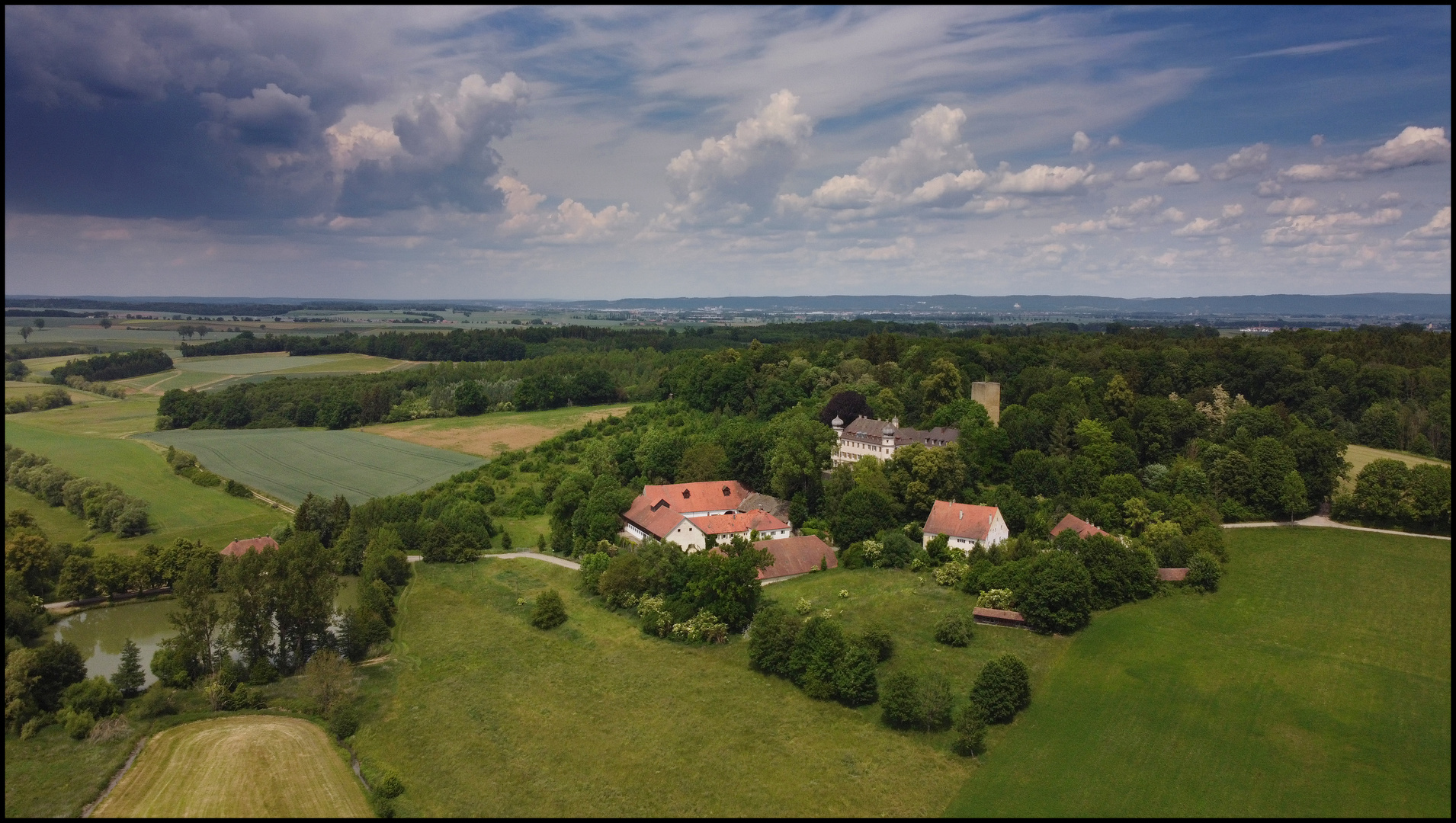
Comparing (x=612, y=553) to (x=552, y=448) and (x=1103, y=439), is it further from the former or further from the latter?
(x=1103, y=439)

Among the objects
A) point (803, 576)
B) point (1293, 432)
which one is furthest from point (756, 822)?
point (1293, 432)

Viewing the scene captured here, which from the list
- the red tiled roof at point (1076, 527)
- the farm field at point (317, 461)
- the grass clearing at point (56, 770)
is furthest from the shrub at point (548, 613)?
the red tiled roof at point (1076, 527)

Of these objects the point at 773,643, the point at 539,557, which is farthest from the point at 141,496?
the point at 773,643

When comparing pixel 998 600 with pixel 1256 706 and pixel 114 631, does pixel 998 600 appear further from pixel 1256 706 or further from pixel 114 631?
pixel 114 631

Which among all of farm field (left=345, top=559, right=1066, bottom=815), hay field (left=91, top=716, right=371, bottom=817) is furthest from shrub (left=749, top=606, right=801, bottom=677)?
hay field (left=91, top=716, right=371, bottom=817)

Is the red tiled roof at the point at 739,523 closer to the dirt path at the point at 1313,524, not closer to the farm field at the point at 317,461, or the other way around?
the dirt path at the point at 1313,524
